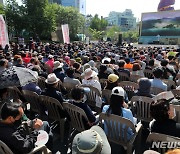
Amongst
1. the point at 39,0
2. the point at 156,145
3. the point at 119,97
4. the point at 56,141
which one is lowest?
the point at 56,141

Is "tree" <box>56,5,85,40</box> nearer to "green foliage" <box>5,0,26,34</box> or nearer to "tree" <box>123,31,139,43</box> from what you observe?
"green foliage" <box>5,0,26,34</box>

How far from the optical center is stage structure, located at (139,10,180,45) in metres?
44.3

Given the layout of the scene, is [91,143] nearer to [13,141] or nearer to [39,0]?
[13,141]

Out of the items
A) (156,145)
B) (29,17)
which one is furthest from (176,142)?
(29,17)

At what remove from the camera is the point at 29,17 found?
120 feet

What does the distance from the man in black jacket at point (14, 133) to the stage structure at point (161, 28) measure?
44410 mm

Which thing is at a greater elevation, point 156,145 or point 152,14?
point 152,14

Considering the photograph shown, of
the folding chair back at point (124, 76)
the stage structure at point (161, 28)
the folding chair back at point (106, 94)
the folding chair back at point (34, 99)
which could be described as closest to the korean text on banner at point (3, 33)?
the folding chair back at point (124, 76)

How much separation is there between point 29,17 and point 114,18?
148452 mm

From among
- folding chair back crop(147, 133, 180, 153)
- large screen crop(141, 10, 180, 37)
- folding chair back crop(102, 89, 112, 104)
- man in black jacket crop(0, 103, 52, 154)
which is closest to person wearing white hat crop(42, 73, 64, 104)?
folding chair back crop(102, 89, 112, 104)

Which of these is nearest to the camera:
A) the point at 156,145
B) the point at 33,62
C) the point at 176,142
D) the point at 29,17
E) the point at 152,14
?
the point at 176,142

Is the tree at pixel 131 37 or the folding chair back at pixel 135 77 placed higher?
the tree at pixel 131 37

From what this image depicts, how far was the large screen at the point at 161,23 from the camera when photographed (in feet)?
146

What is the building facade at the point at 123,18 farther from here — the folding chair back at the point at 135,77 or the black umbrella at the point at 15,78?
the black umbrella at the point at 15,78
